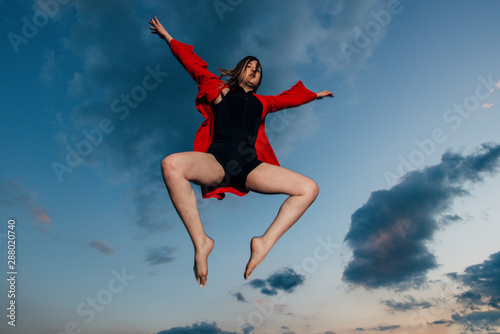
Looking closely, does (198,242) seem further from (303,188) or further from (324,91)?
(324,91)

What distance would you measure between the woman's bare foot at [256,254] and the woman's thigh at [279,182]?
2.03 ft

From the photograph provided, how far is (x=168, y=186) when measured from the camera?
3.54 m

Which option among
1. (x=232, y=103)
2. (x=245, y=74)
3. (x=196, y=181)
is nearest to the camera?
(x=196, y=181)

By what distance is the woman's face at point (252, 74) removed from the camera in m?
4.82

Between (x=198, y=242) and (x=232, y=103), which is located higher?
(x=232, y=103)

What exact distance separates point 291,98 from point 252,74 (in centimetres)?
67

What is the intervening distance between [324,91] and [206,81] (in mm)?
1881

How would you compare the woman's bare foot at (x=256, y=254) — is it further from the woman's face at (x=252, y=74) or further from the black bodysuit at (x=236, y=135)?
the woman's face at (x=252, y=74)

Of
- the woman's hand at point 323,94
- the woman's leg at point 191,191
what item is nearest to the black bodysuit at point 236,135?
the woman's leg at point 191,191

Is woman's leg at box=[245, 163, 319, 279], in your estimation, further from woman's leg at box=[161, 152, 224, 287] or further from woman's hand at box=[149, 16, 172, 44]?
woman's hand at box=[149, 16, 172, 44]

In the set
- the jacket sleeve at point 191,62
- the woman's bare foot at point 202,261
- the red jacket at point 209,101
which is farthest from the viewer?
the jacket sleeve at point 191,62

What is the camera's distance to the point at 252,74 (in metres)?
4.85

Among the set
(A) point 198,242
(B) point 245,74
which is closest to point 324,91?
(B) point 245,74

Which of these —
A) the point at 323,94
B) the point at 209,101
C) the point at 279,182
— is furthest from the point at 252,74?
the point at 279,182
